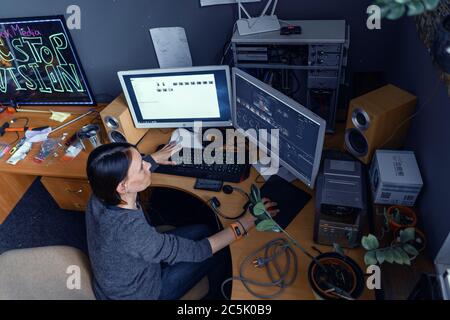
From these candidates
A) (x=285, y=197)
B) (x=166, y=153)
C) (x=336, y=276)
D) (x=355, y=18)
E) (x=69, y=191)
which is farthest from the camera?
(x=69, y=191)

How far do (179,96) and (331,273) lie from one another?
1.04 metres

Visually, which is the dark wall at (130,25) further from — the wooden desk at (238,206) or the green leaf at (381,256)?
the green leaf at (381,256)

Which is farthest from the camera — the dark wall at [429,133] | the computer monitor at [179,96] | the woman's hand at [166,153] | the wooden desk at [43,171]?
the wooden desk at [43,171]

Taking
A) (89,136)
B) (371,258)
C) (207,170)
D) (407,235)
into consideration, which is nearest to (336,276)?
(371,258)

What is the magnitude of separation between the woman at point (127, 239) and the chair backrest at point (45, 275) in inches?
2.9

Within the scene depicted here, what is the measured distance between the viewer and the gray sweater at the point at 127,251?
1.30 metres

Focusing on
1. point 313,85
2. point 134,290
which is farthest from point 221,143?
point 134,290

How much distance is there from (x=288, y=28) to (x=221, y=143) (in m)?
0.63

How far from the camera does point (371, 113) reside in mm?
1403

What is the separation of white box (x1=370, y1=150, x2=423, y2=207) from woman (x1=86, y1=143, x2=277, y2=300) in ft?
1.37

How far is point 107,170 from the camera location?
127 cm

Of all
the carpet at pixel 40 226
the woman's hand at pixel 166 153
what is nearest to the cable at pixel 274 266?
the woman's hand at pixel 166 153

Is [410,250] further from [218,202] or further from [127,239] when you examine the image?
[127,239]

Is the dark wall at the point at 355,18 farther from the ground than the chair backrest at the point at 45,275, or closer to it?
farther from the ground
